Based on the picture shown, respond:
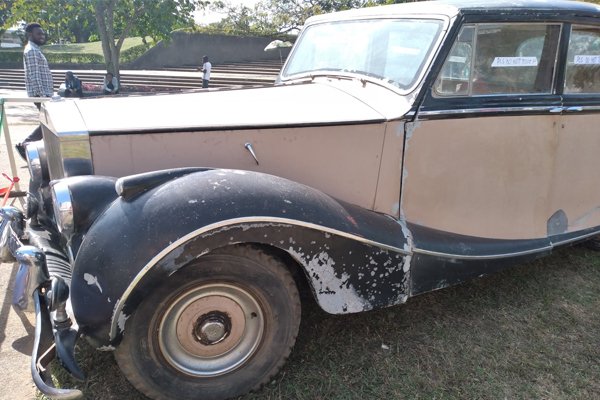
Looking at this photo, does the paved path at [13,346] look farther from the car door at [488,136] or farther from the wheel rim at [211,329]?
the car door at [488,136]

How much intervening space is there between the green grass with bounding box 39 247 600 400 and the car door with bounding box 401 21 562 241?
0.51m

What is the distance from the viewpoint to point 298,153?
8.10ft

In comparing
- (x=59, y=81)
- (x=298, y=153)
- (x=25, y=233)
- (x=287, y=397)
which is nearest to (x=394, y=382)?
(x=287, y=397)

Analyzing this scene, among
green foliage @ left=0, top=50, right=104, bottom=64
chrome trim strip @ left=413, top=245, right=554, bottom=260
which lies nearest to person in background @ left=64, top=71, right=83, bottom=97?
chrome trim strip @ left=413, top=245, right=554, bottom=260

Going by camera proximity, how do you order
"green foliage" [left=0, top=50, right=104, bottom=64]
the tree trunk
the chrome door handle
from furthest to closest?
"green foliage" [left=0, top=50, right=104, bottom=64]
the tree trunk
the chrome door handle

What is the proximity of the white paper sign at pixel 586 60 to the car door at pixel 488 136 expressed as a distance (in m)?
0.24

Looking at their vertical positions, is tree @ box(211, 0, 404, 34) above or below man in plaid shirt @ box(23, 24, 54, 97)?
above

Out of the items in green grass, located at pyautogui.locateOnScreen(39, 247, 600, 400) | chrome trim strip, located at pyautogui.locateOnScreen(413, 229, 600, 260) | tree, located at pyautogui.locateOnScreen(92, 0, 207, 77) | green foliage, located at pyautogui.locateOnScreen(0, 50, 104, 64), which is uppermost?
tree, located at pyautogui.locateOnScreen(92, 0, 207, 77)

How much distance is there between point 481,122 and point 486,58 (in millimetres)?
382

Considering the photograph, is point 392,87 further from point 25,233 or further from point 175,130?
point 25,233

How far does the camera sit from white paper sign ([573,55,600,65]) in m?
3.00

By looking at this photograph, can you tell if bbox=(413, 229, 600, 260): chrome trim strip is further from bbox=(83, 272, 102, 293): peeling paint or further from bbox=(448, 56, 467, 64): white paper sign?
bbox=(83, 272, 102, 293): peeling paint

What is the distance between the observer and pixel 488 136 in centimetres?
272

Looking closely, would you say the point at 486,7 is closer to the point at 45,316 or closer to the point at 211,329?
the point at 211,329
